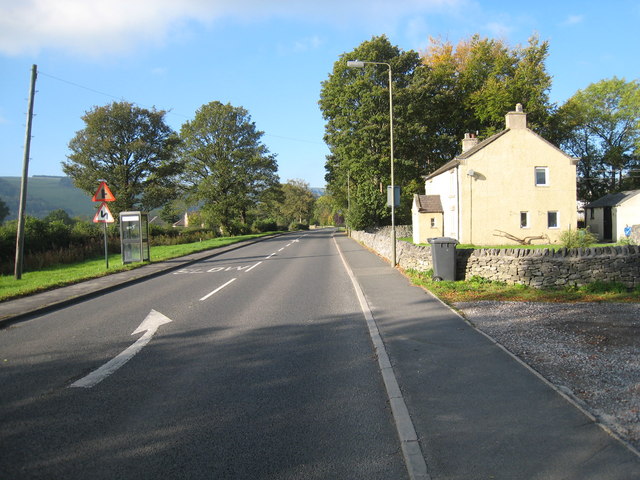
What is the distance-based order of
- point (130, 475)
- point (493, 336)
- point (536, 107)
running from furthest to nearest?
point (536, 107) < point (493, 336) < point (130, 475)

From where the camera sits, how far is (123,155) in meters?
42.1

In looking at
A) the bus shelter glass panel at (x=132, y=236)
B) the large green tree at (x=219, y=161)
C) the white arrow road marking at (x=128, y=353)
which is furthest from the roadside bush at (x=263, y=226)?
the white arrow road marking at (x=128, y=353)

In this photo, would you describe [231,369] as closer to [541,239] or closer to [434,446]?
[434,446]

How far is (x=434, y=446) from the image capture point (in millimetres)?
3404

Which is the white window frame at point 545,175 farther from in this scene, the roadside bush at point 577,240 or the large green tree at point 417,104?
the roadside bush at point 577,240

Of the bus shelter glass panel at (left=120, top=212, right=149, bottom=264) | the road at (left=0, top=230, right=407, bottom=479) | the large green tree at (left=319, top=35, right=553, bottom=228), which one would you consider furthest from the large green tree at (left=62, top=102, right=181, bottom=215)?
the road at (left=0, top=230, right=407, bottom=479)

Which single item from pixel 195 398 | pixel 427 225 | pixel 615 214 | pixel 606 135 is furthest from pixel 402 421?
pixel 606 135

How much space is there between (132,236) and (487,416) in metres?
18.2

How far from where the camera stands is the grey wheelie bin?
12.1 m

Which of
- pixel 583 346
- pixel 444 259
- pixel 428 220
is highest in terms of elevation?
pixel 428 220

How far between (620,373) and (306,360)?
367 centimetres

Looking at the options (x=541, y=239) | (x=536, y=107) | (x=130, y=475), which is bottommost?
(x=130, y=475)

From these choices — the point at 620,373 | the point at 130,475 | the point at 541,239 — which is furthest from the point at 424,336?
the point at 541,239

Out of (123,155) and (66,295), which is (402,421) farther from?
(123,155)
